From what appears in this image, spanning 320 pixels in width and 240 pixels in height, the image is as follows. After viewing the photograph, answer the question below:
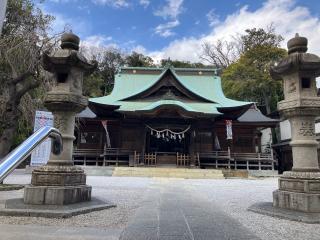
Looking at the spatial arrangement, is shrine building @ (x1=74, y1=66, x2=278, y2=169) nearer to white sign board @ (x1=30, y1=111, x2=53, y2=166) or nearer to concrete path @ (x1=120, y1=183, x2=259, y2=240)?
white sign board @ (x1=30, y1=111, x2=53, y2=166)

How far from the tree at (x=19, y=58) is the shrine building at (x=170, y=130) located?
11004 millimetres

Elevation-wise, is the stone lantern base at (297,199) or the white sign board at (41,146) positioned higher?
the white sign board at (41,146)

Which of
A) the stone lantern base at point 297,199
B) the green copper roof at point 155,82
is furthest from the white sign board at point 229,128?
the stone lantern base at point 297,199

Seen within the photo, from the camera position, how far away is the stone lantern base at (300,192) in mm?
5422

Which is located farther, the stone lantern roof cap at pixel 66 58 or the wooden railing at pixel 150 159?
the wooden railing at pixel 150 159

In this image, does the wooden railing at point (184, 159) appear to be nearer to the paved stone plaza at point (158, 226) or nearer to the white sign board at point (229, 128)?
the white sign board at point (229, 128)

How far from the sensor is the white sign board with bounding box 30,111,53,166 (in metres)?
10.3

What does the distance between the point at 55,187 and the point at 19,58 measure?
591 centimetres

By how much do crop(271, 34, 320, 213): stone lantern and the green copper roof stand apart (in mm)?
15755

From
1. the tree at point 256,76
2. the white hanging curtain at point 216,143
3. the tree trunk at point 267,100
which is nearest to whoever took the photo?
the white hanging curtain at point 216,143

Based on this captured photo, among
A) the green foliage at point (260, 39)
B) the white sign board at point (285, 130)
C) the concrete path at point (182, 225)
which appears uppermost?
the green foliage at point (260, 39)

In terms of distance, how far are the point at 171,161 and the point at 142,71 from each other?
12866 mm

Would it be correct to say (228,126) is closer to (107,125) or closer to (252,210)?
(107,125)

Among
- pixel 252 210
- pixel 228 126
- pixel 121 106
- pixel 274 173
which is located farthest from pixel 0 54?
pixel 274 173
